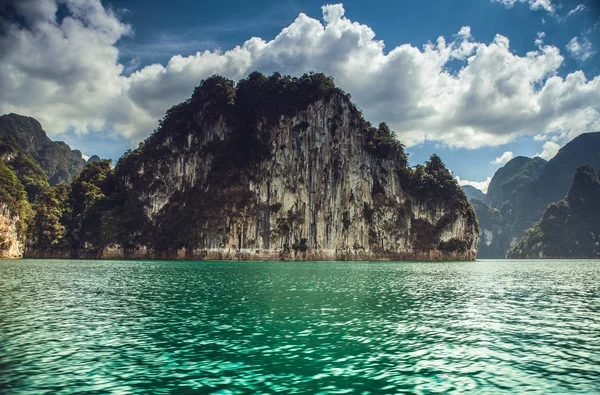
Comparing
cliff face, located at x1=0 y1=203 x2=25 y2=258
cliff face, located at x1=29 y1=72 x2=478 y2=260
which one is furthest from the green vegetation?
cliff face, located at x1=0 y1=203 x2=25 y2=258

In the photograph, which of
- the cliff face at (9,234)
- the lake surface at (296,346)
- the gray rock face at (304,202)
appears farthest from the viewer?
the gray rock face at (304,202)

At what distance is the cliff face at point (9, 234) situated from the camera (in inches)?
3647

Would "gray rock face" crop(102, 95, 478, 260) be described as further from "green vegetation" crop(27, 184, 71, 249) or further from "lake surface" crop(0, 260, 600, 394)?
"lake surface" crop(0, 260, 600, 394)

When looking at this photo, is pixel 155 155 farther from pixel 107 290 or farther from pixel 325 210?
pixel 107 290

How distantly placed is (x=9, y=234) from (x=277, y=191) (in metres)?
70.2

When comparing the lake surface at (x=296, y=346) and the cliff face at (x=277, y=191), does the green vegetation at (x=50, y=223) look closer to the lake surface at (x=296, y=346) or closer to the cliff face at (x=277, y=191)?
the cliff face at (x=277, y=191)

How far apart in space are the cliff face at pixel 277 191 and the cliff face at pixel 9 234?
8.86 meters

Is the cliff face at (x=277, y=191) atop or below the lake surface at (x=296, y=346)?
atop

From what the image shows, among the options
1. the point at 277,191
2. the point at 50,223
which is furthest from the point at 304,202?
the point at 50,223

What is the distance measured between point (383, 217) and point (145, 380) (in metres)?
122

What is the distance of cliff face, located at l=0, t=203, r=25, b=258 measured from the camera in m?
92.6

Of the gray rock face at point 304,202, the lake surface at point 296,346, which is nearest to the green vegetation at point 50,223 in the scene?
the gray rock face at point 304,202

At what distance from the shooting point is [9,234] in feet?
313

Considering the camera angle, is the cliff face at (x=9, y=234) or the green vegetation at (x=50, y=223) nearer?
the cliff face at (x=9, y=234)
